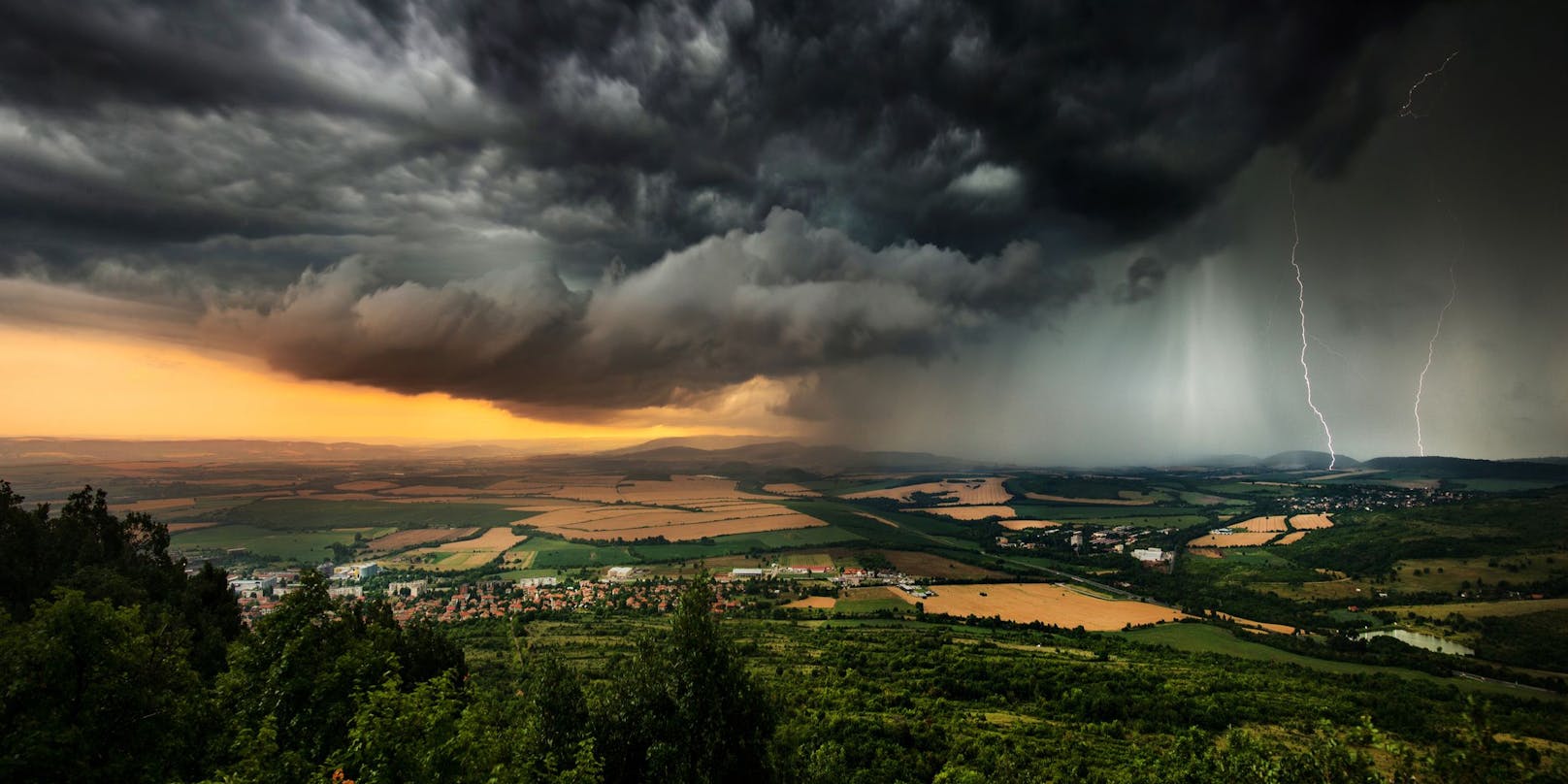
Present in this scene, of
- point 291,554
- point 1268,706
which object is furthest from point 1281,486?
point 291,554

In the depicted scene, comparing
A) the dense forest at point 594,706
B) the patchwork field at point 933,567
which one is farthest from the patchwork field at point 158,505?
the patchwork field at point 933,567

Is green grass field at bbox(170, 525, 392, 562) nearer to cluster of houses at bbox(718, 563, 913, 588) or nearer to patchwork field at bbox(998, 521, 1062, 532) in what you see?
cluster of houses at bbox(718, 563, 913, 588)

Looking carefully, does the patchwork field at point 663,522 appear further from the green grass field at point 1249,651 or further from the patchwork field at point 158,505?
the green grass field at point 1249,651

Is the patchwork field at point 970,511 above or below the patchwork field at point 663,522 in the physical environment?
above

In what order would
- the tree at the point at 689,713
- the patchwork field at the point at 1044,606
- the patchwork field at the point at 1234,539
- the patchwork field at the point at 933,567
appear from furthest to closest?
the patchwork field at the point at 1234,539 < the patchwork field at the point at 933,567 < the patchwork field at the point at 1044,606 < the tree at the point at 689,713

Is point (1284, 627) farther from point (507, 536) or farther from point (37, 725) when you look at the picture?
point (507, 536)

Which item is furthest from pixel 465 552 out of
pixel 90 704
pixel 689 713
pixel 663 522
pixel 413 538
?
pixel 689 713
